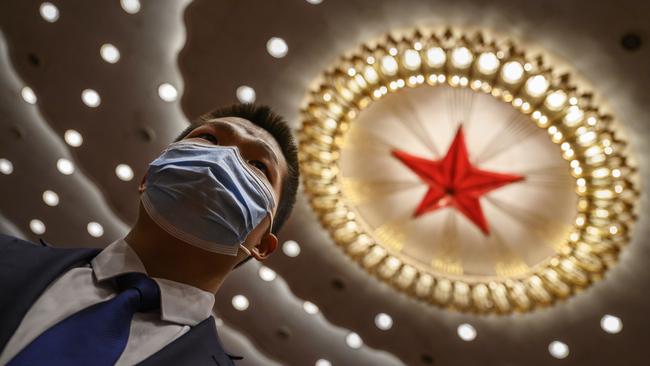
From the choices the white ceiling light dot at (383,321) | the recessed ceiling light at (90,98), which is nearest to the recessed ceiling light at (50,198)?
the recessed ceiling light at (90,98)

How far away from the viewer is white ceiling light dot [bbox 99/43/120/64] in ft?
11.9

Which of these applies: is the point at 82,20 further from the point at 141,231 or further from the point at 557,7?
the point at 557,7

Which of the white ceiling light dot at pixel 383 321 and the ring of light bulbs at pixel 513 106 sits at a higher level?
the ring of light bulbs at pixel 513 106

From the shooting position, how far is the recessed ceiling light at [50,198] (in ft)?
15.5

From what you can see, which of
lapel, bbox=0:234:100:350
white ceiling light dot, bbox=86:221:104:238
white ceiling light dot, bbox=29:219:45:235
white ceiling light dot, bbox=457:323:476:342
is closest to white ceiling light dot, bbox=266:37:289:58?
lapel, bbox=0:234:100:350

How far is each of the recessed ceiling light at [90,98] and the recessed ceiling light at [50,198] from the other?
1.21m

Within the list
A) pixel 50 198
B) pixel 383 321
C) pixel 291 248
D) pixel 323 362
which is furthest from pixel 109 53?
pixel 323 362

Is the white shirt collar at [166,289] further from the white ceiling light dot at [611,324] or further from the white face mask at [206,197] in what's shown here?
the white ceiling light dot at [611,324]

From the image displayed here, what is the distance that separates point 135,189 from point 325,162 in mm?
1544

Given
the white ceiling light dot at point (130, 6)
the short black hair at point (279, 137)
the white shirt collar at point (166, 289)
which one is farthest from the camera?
the white ceiling light dot at point (130, 6)

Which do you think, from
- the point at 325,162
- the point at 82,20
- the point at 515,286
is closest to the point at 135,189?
the point at 82,20

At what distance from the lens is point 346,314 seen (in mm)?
4348

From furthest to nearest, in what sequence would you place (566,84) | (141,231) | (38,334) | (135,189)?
(135,189) < (566,84) < (141,231) < (38,334)

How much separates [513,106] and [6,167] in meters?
4.02
